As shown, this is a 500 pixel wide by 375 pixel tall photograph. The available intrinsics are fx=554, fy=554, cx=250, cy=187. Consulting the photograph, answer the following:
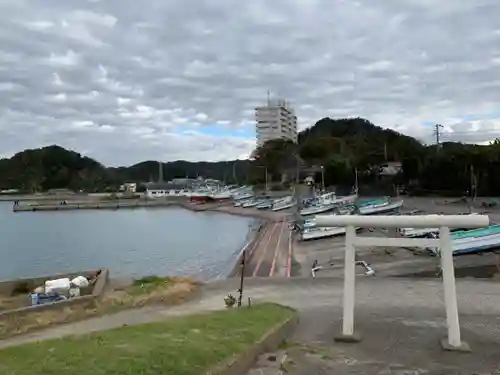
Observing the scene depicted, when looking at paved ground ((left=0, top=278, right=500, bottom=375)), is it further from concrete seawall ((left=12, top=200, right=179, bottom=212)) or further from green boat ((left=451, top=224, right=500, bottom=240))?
concrete seawall ((left=12, top=200, right=179, bottom=212))

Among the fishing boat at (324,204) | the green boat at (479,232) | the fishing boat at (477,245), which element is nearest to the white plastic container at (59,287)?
the green boat at (479,232)

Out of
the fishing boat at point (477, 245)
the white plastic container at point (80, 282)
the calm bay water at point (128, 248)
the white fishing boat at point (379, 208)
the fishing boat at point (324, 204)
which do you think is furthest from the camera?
the fishing boat at point (324, 204)

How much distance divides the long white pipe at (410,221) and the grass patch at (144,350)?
1667 millimetres

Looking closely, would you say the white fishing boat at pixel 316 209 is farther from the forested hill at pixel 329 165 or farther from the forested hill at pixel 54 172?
the forested hill at pixel 54 172

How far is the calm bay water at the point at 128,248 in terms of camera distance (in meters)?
29.3

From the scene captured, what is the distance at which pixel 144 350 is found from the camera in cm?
535

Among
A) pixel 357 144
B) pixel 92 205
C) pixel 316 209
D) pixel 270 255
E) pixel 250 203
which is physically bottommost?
pixel 270 255

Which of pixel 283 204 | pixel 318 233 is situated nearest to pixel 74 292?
pixel 318 233

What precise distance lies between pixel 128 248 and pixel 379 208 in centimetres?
1881

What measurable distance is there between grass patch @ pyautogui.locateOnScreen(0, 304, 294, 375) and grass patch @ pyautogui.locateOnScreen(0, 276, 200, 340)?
425 centimetres

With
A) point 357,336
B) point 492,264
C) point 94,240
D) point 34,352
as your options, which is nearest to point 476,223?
point 357,336

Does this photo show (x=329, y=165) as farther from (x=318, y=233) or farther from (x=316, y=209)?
(x=318, y=233)

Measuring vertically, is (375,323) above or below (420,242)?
below

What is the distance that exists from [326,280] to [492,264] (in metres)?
4.79
